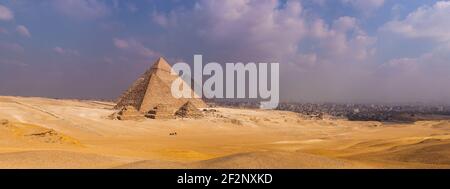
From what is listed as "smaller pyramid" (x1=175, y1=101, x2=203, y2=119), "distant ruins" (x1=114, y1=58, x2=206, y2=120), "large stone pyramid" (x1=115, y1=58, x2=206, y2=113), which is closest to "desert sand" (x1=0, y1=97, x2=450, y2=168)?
"smaller pyramid" (x1=175, y1=101, x2=203, y2=119)

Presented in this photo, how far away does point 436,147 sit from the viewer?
12.9 metres

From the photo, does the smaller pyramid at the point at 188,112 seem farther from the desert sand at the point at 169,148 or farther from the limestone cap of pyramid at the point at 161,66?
the limestone cap of pyramid at the point at 161,66

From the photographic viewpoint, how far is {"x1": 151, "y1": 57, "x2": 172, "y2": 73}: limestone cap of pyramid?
6053 centimetres

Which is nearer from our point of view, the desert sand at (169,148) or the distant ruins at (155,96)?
Result: the desert sand at (169,148)

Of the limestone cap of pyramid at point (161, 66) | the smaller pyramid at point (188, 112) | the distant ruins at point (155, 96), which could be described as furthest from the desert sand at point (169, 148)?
the limestone cap of pyramid at point (161, 66)

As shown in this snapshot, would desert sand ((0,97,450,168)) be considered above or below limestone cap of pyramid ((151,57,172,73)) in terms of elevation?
below

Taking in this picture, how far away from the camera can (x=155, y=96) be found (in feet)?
177

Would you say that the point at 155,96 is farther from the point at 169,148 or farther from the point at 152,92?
the point at 169,148

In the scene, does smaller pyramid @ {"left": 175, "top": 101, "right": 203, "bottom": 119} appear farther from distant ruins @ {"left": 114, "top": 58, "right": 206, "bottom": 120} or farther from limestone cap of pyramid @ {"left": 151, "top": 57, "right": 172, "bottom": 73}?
limestone cap of pyramid @ {"left": 151, "top": 57, "right": 172, "bottom": 73}

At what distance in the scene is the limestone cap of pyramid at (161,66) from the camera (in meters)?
60.5

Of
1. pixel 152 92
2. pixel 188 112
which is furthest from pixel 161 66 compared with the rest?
pixel 188 112
